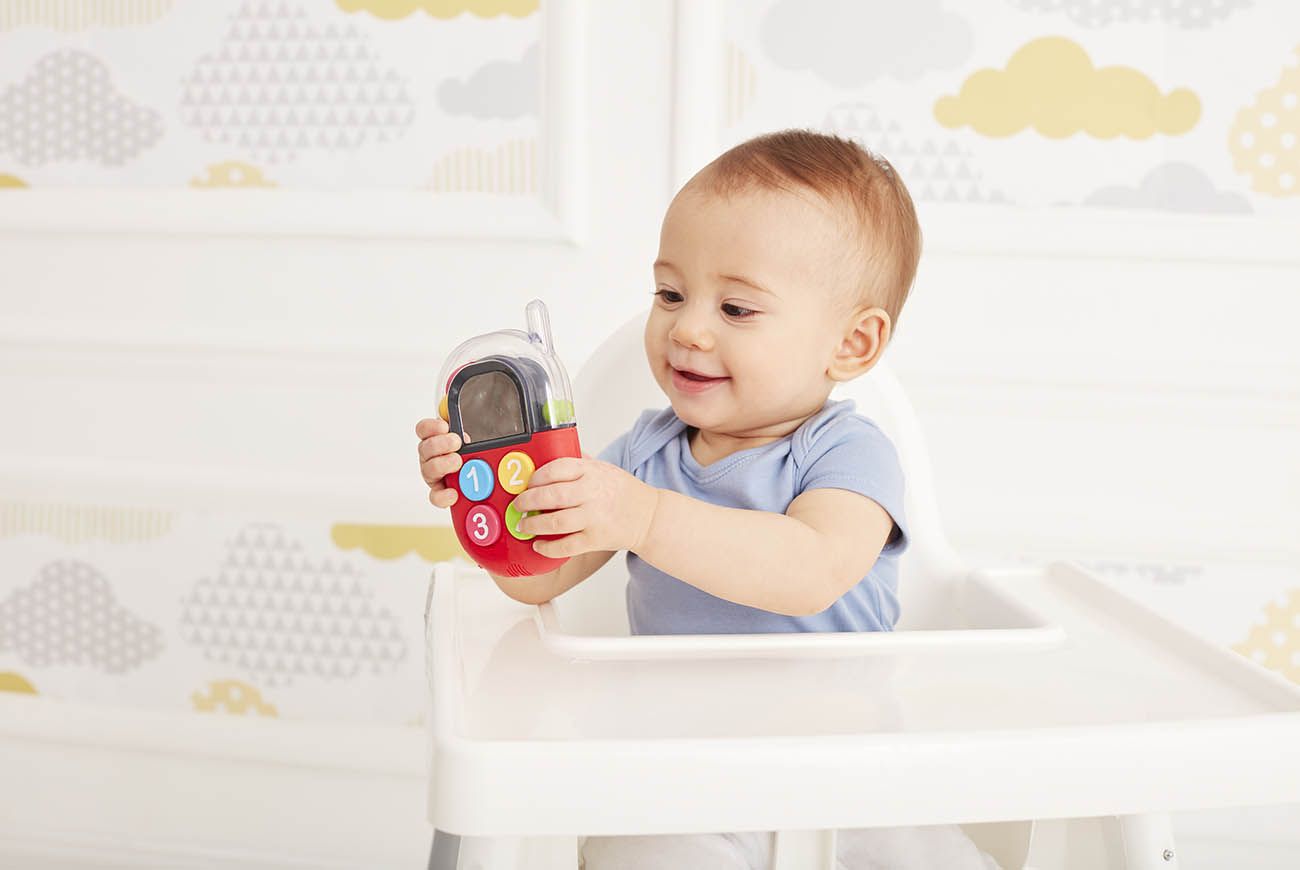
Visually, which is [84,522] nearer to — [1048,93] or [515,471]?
[515,471]

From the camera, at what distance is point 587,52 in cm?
126

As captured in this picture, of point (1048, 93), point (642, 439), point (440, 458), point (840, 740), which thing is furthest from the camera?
point (1048, 93)

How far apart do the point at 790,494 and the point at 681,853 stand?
24 centimetres

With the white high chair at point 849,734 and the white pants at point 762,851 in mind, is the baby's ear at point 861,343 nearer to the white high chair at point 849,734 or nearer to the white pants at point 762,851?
the white high chair at point 849,734

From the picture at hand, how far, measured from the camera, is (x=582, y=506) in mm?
604

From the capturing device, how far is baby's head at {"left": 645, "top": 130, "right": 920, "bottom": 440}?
74cm

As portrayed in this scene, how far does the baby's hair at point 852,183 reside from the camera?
2.48ft

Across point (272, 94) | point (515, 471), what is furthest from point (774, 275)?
point (272, 94)

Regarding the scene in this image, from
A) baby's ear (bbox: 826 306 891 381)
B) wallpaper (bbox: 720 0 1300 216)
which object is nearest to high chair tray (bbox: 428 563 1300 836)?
baby's ear (bbox: 826 306 891 381)

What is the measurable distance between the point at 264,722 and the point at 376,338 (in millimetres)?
467

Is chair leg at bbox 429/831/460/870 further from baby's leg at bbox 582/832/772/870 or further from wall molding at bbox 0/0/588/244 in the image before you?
wall molding at bbox 0/0/588/244

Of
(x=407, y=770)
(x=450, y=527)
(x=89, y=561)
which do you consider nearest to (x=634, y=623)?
(x=450, y=527)

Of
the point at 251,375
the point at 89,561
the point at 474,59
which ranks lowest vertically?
the point at 89,561

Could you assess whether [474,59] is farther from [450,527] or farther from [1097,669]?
[1097,669]
